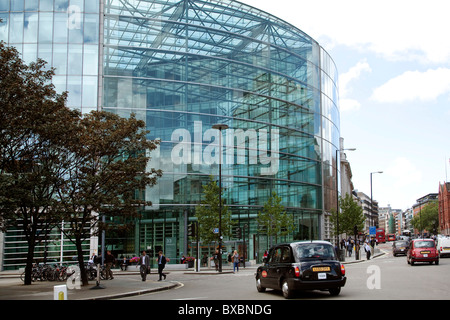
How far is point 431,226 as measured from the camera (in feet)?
606

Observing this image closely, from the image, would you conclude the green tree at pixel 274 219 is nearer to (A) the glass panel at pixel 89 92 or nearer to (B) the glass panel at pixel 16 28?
(A) the glass panel at pixel 89 92

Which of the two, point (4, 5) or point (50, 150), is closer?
point (50, 150)

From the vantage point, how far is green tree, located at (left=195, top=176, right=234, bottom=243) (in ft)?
133

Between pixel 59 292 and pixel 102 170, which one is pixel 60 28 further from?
pixel 59 292

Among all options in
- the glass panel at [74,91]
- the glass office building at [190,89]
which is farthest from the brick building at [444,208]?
the glass panel at [74,91]

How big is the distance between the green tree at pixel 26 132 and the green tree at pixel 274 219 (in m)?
25.4

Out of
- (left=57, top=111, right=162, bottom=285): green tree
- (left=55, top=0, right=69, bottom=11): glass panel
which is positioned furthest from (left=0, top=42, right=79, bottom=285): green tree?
(left=55, top=0, right=69, bottom=11): glass panel

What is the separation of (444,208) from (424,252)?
515ft

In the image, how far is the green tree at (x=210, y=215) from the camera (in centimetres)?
4056

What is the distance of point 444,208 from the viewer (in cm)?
17238

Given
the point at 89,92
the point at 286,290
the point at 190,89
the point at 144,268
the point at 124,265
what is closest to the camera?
the point at 286,290

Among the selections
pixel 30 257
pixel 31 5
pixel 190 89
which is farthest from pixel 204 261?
pixel 31 5

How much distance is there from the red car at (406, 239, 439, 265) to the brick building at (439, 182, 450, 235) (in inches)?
5690
